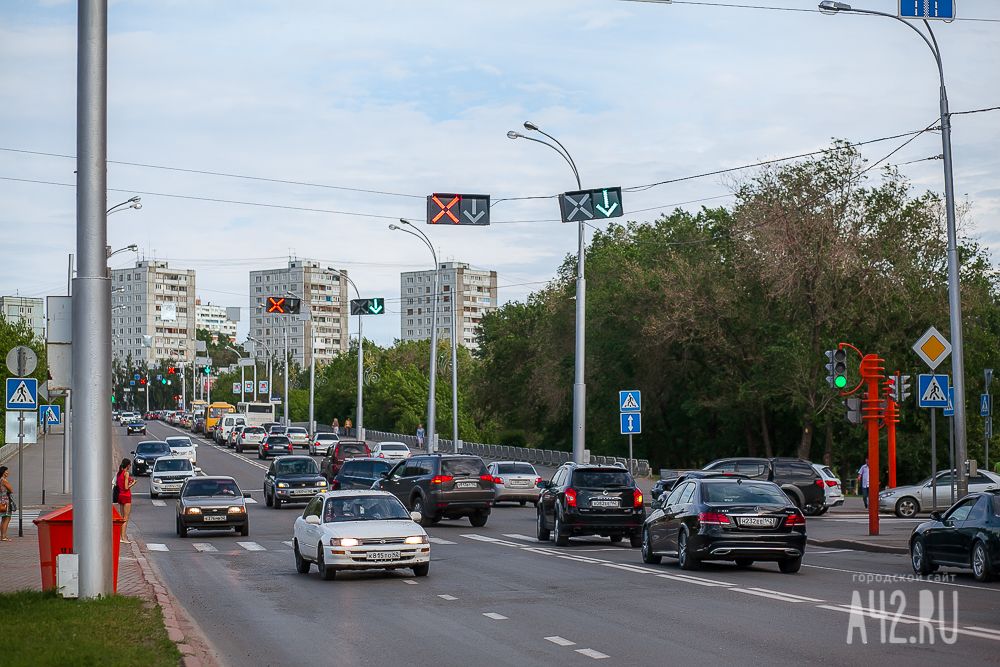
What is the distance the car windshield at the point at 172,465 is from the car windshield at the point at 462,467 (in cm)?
1926

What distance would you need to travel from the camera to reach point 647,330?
6184 cm

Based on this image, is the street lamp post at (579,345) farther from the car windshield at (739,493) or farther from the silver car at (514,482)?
the car windshield at (739,493)

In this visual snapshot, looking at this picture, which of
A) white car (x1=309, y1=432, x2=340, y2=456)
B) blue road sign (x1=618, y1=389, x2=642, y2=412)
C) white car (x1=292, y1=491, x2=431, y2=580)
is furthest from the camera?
white car (x1=309, y1=432, x2=340, y2=456)

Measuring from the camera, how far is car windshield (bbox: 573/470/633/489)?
1087 inches

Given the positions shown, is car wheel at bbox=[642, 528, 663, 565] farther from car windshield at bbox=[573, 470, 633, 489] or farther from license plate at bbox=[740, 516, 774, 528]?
car windshield at bbox=[573, 470, 633, 489]

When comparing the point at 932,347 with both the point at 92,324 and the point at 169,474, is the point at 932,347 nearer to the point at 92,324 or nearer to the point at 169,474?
the point at 92,324

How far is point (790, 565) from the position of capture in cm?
2147

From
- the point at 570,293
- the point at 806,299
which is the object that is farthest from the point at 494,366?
the point at 806,299

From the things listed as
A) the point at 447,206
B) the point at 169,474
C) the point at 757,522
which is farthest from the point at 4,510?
the point at 169,474

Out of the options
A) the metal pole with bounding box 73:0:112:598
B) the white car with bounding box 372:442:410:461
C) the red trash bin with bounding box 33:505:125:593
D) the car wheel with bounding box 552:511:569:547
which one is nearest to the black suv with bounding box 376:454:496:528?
the car wheel with bounding box 552:511:569:547

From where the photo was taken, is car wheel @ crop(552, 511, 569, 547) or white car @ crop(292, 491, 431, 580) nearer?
white car @ crop(292, 491, 431, 580)

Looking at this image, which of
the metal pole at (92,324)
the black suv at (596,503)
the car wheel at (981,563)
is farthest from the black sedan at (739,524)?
the metal pole at (92,324)

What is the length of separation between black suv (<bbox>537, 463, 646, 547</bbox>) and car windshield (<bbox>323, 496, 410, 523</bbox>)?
622cm

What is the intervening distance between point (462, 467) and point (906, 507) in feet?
47.1
